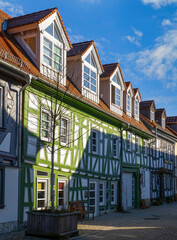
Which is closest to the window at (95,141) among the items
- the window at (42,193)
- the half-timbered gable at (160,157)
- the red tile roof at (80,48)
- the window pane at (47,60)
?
the red tile roof at (80,48)

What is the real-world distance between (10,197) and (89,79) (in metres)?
8.71

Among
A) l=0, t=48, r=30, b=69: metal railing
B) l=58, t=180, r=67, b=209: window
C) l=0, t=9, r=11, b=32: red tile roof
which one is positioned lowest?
l=58, t=180, r=67, b=209: window

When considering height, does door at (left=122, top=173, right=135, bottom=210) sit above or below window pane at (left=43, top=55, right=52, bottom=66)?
below

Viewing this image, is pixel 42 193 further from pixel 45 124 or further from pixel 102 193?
pixel 102 193

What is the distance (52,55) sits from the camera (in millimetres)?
15914

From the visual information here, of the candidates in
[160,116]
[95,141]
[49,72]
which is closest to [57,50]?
[49,72]

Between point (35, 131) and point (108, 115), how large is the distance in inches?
281

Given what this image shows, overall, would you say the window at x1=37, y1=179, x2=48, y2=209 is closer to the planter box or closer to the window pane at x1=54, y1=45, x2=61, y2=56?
the planter box

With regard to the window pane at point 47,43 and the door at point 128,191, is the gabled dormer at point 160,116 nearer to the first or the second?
the door at point 128,191

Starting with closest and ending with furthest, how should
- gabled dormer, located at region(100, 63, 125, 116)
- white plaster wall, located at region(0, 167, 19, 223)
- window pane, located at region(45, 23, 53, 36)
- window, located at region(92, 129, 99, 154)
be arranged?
white plaster wall, located at region(0, 167, 19, 223), window pane, located at region(45, 23, 53, 36), window, located at region(92, 129, 99, 154), gabled dormer, located at region(100, 63, 125, 116)

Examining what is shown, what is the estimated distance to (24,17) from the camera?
15742 millimetres

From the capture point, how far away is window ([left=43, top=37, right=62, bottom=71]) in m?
15.6

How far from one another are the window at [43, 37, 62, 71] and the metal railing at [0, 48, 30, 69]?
1.73 m

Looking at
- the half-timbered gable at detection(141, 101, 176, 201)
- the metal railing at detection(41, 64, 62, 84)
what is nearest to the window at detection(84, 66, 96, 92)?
the metal railing at detection(41, 64, 62, 84)
